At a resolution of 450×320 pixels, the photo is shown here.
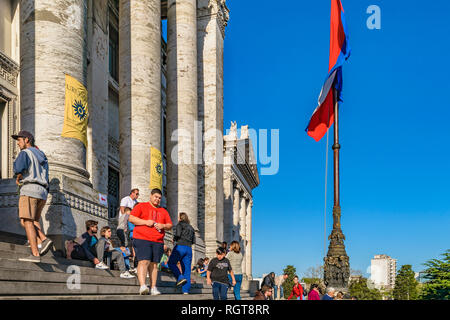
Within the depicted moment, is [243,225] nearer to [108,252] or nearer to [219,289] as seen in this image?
[108,252]

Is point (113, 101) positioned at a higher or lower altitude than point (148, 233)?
higher

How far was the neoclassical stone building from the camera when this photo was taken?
13859 millimetres

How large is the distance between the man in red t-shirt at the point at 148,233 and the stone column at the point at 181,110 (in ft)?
48.5

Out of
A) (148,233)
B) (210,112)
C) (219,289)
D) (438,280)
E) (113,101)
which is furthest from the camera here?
(438,280)

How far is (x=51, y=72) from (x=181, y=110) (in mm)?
12269

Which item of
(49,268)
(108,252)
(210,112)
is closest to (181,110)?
(210,112)

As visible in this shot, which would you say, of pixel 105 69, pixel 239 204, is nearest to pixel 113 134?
Answer: pixel 105 69

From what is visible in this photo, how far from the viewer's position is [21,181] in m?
9.71

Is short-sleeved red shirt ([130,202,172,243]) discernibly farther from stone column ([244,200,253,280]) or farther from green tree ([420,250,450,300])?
stone column ([244,200,253,280])

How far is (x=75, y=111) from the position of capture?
47.5ft

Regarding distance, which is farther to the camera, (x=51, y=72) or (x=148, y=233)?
(x=51, y=72)

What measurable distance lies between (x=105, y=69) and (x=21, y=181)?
16.2 meters

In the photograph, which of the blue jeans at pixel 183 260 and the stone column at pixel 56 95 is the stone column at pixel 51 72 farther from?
the blue jeans at pixel 183 260
